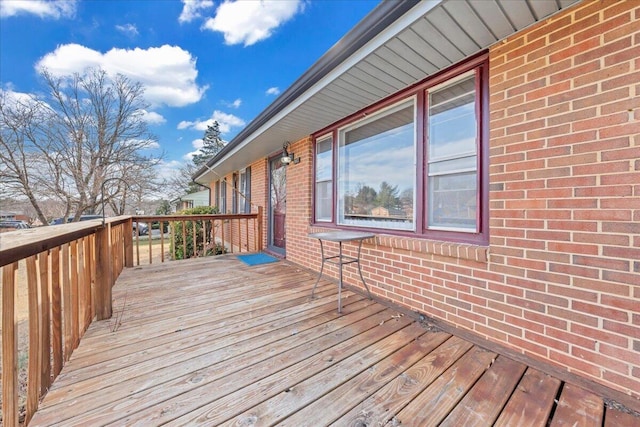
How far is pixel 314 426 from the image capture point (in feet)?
4.13

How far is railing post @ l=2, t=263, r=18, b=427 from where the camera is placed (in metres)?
1.11

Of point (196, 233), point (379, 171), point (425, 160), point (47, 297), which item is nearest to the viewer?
point (47, 297)

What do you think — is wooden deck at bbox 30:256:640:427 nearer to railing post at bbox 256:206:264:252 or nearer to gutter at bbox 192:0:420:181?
gutter at bbox 192:0:420:181

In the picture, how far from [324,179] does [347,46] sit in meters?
2.23

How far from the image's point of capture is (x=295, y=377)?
162 cm

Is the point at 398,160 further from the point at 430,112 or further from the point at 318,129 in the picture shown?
the point at 318,129

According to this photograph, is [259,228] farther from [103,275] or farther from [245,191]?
[103,275]

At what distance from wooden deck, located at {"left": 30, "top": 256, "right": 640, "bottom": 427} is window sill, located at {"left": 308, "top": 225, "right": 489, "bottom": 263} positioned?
676mm

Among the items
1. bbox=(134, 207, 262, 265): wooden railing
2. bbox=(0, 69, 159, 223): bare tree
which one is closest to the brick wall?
bbox=(134, 207, 262, 265): wooden railing

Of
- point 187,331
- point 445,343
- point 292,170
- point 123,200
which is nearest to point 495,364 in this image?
point 445,343

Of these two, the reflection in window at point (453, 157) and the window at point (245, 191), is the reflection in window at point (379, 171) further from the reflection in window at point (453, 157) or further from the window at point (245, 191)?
the window at point (245, 191)

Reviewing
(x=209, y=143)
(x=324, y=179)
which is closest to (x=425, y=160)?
(x=324, y=179)

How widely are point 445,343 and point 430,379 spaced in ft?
1.75

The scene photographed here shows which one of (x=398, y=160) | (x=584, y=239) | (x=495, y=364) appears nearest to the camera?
(x=584, y=239)
